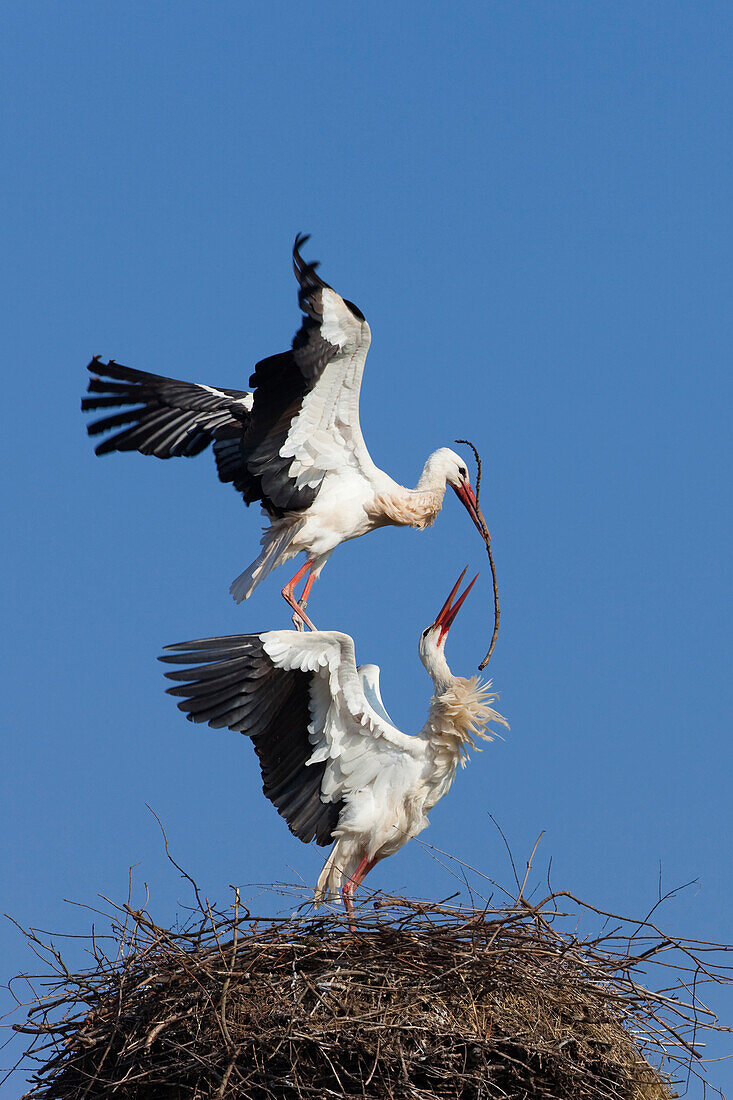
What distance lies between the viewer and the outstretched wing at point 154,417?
905 centimetres

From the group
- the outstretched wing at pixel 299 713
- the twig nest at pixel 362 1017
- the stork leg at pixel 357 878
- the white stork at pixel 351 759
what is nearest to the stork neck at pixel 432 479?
the white stork at pixel 351 759

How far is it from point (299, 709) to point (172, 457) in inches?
109

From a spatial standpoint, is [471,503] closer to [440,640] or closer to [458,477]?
[458,477]

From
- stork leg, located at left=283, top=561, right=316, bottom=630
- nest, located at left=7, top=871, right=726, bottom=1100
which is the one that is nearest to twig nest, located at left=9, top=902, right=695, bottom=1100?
nest, located at left=7, top=871, right=726, bottom=1100

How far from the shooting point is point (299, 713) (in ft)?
22.5

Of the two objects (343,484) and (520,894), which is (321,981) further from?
(343,484)

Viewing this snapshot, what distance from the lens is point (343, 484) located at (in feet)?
27.2

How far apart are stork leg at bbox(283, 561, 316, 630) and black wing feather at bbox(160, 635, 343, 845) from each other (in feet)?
4.44

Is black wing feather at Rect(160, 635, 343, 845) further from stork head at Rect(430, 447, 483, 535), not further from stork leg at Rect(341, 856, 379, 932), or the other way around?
stork head at Rect(430, 447, 483, 535)

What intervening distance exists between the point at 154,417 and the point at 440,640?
2.77 meters

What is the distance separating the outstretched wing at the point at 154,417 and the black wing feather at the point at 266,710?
271 cm

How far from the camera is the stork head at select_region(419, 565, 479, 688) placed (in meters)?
7.25

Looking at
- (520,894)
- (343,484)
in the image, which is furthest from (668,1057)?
(343,484)

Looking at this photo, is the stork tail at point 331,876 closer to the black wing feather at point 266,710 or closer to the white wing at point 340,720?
the black wing feather at point 266,710
